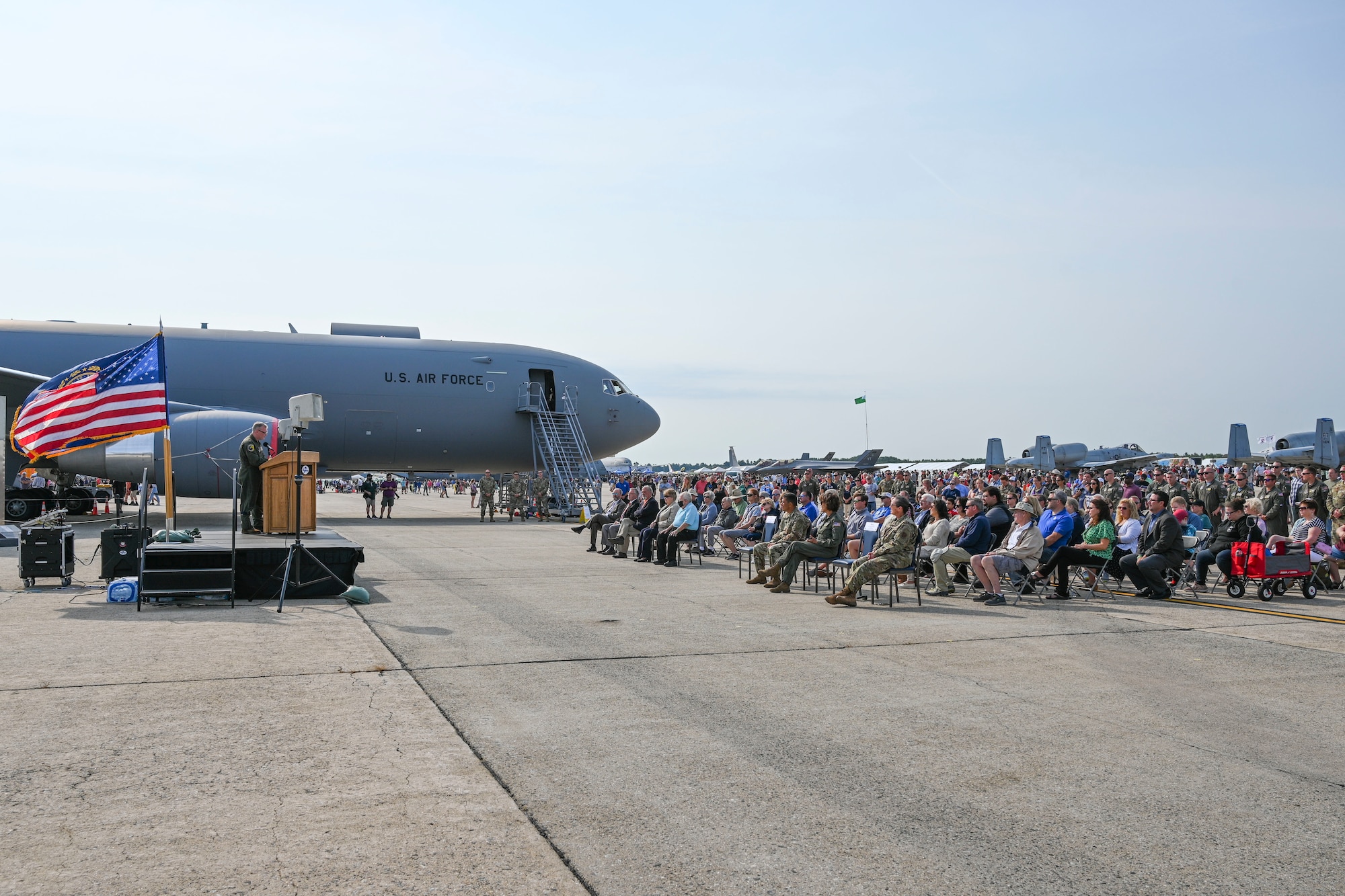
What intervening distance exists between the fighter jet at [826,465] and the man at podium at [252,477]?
165ft

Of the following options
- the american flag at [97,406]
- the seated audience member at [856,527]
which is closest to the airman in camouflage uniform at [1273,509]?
the seated audience member at [856,527]

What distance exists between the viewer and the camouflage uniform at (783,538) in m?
12.4

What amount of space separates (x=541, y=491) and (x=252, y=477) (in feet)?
48.1

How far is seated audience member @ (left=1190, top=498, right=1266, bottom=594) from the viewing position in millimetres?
11898

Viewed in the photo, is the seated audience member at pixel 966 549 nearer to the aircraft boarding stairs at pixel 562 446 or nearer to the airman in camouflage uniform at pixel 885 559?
the airman in camouflage uniform at pixel 885 559

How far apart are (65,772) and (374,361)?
70.1 ft

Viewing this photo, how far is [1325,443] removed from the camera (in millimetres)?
37719

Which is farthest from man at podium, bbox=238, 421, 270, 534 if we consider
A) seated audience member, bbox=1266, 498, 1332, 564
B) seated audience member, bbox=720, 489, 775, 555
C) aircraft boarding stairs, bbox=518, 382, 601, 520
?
aircraft boarding stairs, bbox=518, 382, 601, 520

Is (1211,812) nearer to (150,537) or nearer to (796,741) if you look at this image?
(796,741)

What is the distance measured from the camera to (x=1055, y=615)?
10.2m

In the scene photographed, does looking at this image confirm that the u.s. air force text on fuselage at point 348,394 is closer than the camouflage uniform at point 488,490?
Yes

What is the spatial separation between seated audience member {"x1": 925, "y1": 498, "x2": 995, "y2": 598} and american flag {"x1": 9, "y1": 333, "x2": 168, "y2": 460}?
9.17m

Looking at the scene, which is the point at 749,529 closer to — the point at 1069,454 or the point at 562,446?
the point at 562,446

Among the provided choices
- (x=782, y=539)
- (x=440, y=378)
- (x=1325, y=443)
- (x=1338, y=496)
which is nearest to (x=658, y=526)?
(x=782, y=539)
